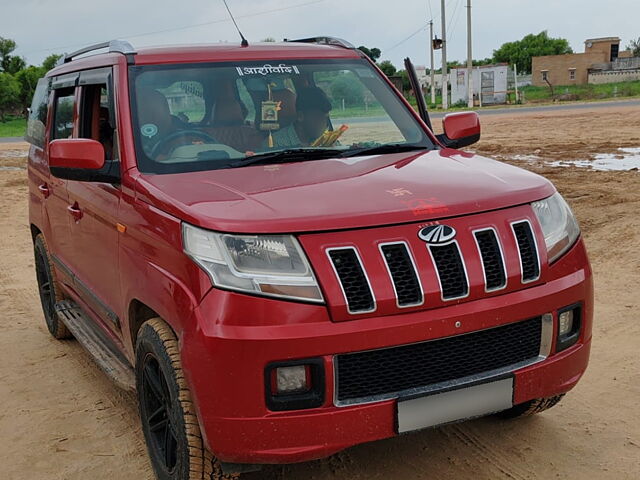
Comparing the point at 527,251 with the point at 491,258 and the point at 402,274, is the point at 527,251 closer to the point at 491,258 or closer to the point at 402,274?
the point at 491,258

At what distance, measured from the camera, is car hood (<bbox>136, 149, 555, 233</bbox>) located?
284 cm

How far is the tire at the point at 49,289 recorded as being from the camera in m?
5.57

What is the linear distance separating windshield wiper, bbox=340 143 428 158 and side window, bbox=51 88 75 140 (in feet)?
6.30

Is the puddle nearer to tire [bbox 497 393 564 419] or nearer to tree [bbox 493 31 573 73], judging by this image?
tire [bbox 497 393 564 419]

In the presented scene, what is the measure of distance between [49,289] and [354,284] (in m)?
Answer: 3.73

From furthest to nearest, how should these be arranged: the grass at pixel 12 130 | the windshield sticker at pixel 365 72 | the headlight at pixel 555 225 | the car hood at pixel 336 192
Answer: the grass at pixel 12 130 < the windshield sticker at pixel 365 72 < the headlight at pixel 555 225 < the car hood at pixel 336 192

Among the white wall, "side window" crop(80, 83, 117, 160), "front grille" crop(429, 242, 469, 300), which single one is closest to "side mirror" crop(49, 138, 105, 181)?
"side window" crop(80, 83, 117, 160)

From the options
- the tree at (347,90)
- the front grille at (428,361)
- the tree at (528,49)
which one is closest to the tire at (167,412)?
the front grille at (428,361)

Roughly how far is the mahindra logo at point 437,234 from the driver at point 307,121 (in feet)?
4.44

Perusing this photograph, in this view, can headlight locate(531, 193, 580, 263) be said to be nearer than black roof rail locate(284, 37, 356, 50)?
Yes

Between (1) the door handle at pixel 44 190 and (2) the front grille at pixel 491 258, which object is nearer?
(2) the front grille at pixel 491 258

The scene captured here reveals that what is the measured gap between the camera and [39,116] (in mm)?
5742

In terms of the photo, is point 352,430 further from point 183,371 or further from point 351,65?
point 351,65

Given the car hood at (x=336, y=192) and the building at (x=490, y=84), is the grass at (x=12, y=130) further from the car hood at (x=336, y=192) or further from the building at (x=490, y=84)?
the car hood at (x=336, y=192)
